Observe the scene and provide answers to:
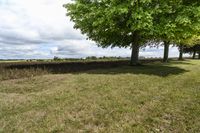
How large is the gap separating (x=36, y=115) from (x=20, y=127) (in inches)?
50.0

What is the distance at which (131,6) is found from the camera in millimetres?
27594

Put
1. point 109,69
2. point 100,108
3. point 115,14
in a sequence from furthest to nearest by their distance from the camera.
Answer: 1. point 109,69
2. point 115,14
3. point 100,108

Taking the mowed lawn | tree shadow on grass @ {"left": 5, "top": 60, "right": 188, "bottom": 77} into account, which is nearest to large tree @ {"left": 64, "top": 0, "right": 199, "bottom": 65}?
tree shadow on grass @ {"left": 5, "top": 60, "right": 188, "bottom": 77}

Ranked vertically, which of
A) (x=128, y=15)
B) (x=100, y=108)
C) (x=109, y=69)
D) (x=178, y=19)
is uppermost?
(x=128, y=15)

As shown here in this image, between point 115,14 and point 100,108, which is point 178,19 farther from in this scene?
point 100,108

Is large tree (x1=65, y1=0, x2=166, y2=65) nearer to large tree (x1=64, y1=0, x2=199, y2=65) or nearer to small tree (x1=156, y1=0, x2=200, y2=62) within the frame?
large tree (x1=64, y1=0, x2=199, y2=65)

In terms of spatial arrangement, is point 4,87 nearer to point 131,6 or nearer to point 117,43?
point 131,6

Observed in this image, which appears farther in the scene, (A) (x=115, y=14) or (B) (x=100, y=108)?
(A) (x=115, y=14)

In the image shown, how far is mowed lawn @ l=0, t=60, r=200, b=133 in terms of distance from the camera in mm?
10039

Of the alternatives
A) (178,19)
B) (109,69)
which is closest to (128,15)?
(178,19)

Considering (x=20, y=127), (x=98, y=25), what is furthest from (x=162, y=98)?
(x=98, y=25)

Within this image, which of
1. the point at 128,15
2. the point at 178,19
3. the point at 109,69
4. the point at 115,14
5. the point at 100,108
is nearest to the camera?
the point at 100,108

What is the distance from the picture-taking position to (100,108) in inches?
475

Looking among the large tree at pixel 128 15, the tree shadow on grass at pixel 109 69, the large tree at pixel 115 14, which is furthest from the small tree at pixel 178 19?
the tree shadow on grass at pixel 109 69
